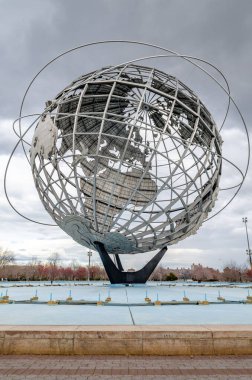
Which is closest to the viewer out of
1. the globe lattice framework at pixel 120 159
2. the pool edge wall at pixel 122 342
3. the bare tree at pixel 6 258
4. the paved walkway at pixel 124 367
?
the paved walkway at pixel 124 367

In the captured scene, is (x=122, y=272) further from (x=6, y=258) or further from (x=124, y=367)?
(x=6, y=258)

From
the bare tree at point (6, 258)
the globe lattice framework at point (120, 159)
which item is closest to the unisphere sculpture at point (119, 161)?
the globe lattice framework at point (120, 159)

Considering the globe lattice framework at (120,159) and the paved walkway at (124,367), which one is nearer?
the paved walkway at (124,367)

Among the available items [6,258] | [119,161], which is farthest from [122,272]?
[6,258]

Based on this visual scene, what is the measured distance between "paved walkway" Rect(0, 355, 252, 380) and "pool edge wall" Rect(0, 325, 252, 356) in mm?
112

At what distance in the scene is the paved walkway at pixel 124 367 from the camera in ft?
14.7

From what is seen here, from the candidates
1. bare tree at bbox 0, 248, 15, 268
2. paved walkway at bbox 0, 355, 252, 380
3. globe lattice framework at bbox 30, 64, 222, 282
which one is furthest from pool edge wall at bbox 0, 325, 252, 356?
bare tree at bbox 0, 248, 15, 268

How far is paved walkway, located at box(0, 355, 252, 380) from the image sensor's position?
4484mm

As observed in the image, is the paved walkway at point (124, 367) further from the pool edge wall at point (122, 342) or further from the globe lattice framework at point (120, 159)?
the globe lattice framework at point (120, 159)

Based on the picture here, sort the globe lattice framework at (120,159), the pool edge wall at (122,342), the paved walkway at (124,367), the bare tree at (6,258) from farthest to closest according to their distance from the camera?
the bare tree at (6,258), the globe lattice framework at (120,159), the pool edge wall at (122,342), the paved walkway at (124,367)

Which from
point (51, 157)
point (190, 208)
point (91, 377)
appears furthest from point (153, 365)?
point (190, 208)

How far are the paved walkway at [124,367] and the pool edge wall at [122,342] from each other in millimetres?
112

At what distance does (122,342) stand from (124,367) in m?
0.54

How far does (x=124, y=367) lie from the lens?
190 inches
